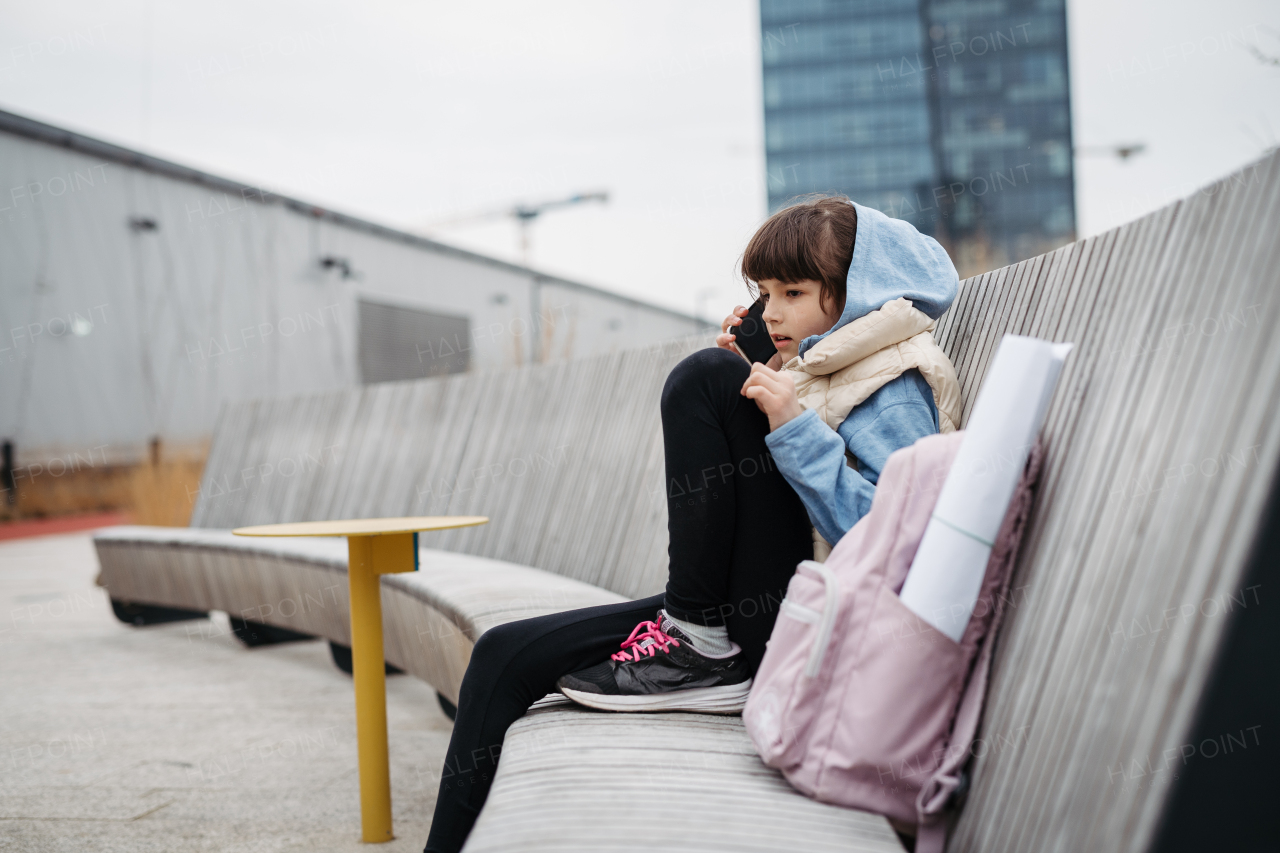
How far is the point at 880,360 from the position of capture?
177 cm

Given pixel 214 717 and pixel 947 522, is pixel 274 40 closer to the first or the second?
pixel 214 717

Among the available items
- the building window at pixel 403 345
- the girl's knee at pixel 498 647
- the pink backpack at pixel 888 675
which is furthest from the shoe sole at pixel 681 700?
the building window at pixel 403 345

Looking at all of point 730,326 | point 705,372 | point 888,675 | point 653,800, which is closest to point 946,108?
point 730,326

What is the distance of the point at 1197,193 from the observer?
1.06 metres

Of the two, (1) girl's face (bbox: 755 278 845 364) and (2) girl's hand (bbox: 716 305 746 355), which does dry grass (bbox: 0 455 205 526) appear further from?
(1) girl's face (bbox: 755 278 845 364)

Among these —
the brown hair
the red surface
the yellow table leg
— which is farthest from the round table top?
the red surface

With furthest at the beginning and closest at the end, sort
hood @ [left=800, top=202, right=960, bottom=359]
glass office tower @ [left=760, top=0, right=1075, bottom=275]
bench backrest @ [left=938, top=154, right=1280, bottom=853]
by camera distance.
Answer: glass office tower @ [left=760, top=0, right=1075, bottom=275]
hood @ [left=800, top=202, right=960, bottom=359]
bench backrest @ [left=938, top=154, right=1280, bottom=853]

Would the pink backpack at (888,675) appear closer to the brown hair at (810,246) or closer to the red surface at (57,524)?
the brown hair at (810,246)

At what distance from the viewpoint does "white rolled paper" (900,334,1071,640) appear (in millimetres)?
1112

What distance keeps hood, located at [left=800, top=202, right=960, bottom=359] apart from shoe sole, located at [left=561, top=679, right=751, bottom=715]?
0.76 m

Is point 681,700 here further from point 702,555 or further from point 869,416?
point 869,416

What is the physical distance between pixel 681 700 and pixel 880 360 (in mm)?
794

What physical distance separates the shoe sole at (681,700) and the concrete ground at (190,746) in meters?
1.00

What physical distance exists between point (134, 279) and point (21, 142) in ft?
7.86
